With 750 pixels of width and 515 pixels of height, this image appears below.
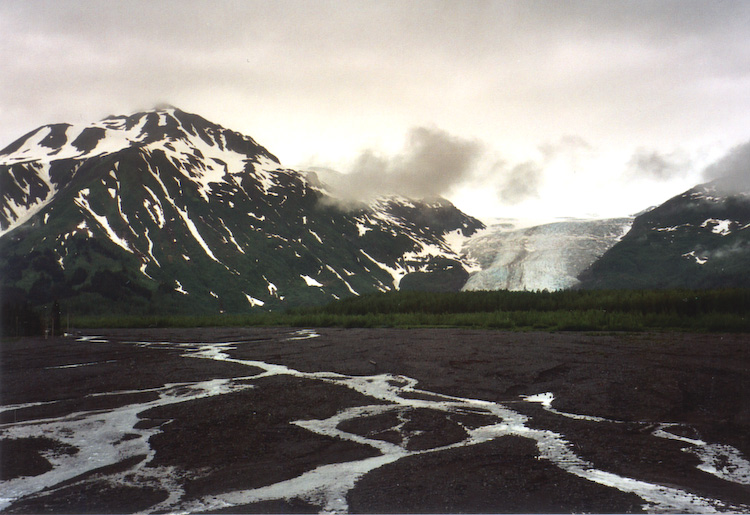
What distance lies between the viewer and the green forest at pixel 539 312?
48781 millimetres

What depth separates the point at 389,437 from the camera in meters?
13.4

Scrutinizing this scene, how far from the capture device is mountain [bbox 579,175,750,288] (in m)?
153

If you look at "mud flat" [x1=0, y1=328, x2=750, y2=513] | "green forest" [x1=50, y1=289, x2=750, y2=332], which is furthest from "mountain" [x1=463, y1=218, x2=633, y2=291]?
"mud flat" [x1=0, y1=328, x2=750, y2=513]

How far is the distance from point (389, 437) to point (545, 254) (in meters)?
153

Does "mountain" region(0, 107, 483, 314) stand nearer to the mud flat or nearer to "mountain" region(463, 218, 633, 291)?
"mountain" region(463, 218, 633, 291)

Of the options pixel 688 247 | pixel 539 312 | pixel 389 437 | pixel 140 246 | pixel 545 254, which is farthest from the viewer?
pixel 688 247

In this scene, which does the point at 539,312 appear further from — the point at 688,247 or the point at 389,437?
the point at 688,247

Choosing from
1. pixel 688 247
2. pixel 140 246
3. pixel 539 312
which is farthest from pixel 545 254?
pixel 539 312

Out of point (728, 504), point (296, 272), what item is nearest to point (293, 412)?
point (728, 504)

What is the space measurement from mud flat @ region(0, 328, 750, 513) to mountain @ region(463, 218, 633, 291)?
409 ft

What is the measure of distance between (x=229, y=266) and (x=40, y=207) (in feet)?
196

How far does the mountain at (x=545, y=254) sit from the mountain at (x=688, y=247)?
3.31 meters

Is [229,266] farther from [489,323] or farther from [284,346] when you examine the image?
[284,346]

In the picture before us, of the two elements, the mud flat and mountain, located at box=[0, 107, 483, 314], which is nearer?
the mud flat
